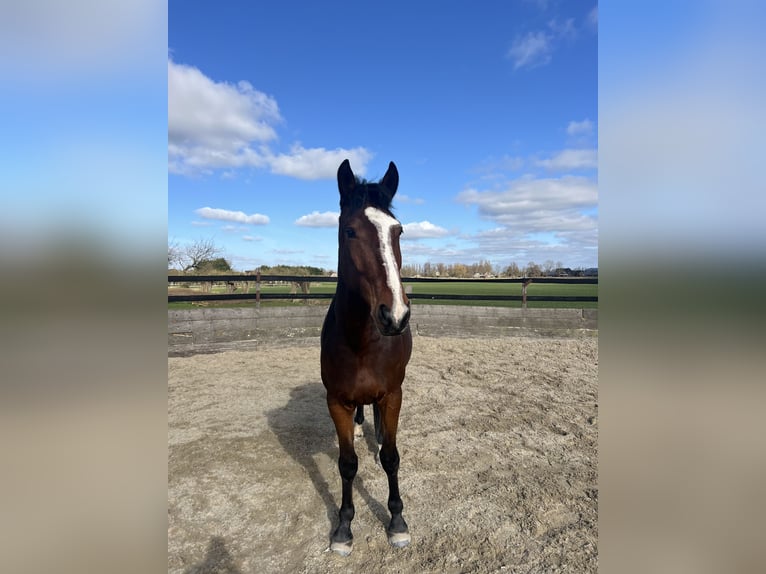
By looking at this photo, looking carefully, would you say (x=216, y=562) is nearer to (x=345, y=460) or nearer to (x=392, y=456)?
(x=345, y=460)

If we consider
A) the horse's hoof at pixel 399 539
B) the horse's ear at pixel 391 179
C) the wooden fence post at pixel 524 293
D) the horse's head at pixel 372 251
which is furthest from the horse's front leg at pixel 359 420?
the wooden fence post at pixel 524 293

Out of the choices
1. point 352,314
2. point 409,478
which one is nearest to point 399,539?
point 409,478

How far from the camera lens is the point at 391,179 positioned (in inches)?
108

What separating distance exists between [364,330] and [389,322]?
0.64 meters

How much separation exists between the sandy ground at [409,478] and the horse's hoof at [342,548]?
39 mm

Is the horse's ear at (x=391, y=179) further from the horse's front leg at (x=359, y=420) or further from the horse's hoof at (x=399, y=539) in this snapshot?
the horse's front leg at (x=359, y=420)

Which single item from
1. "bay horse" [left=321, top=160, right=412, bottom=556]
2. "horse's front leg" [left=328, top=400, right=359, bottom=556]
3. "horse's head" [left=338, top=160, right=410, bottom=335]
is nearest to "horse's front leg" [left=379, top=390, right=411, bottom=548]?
"bay horse" [left=321, top=160, right=412, bottom=556]

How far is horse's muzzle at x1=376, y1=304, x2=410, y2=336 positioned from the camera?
1836 millimetres

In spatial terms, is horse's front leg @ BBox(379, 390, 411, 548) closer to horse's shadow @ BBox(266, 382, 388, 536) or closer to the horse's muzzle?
horse's shadow @ BBox(266, 382, 388, 536)

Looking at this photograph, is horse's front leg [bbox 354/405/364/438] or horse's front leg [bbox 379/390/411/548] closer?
horse's front leg [bbox 379/390/411/548]

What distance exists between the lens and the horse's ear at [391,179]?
2707 mm

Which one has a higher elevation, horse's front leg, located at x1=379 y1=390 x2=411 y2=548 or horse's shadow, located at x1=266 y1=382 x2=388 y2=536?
horse's front leg, located at x1=379 y1=390 x2=411 y2=548
